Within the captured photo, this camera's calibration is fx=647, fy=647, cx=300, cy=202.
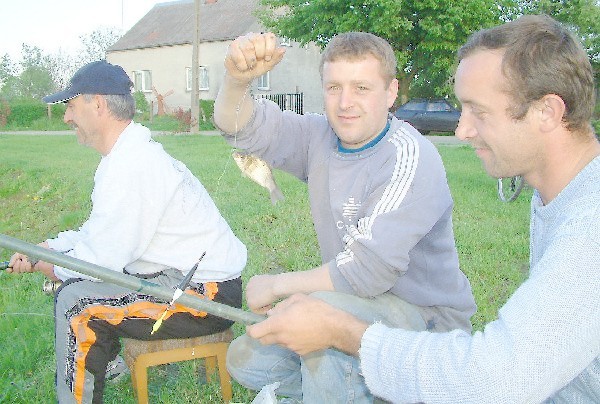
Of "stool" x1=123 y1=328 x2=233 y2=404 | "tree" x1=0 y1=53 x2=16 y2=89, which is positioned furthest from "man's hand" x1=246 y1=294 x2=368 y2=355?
"tree" x1=0 y1=53 x2=16 y2=89

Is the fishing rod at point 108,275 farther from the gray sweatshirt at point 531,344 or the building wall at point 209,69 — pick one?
the building wall at point 209,69

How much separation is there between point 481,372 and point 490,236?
5.07m

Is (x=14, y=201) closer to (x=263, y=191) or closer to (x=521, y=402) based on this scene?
(x=263, y=191)

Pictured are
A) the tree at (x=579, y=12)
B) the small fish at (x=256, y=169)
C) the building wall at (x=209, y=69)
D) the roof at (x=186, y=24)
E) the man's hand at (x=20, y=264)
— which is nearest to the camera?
the small fish at (x=256, y=169)

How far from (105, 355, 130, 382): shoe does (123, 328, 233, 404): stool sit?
450 mm

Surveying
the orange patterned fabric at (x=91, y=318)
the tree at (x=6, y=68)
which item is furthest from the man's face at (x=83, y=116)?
the tree at (x=6, y=68)

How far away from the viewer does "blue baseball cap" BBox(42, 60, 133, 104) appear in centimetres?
355

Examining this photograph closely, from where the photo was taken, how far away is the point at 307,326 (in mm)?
2080

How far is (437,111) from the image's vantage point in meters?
24.0

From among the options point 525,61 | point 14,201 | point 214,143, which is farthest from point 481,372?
point 214,143

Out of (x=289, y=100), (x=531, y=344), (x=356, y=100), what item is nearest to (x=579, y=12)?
(x=289, y=100)

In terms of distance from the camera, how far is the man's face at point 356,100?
2.93 meters

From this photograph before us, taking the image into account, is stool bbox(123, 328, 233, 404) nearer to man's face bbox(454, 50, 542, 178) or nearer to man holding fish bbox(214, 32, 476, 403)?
man holding fish bbox(214, 32, 476, 403)

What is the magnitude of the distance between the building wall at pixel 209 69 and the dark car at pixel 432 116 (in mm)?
7982
